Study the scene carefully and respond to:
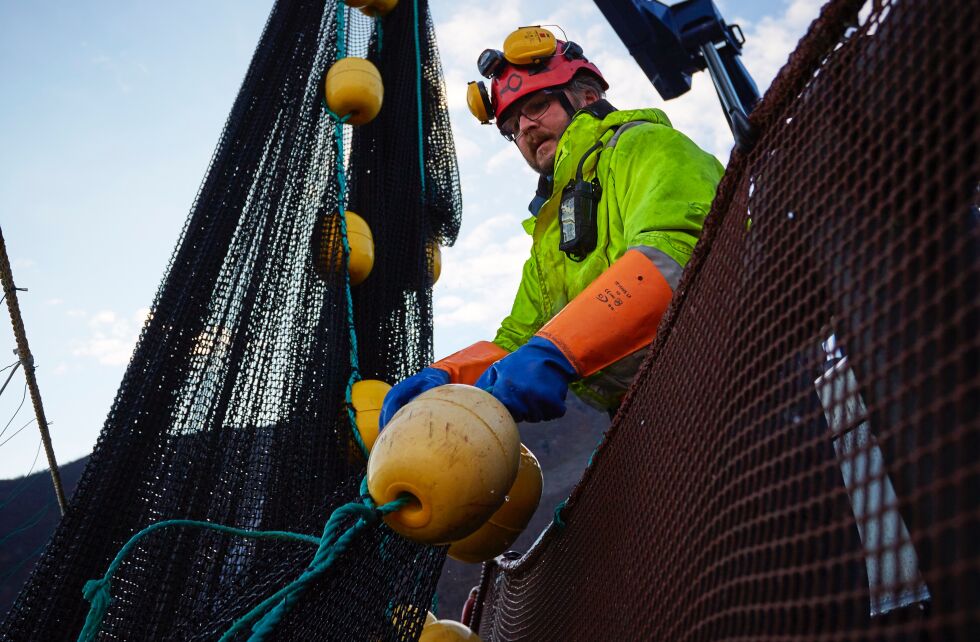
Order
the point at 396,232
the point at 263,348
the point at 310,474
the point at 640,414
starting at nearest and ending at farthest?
the point at 640,414 → the point at 310,474 → the point at 263,348 → the point at 396,232

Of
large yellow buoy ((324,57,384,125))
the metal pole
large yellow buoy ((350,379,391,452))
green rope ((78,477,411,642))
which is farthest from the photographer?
large yellow buoy ((324,57,384,125))

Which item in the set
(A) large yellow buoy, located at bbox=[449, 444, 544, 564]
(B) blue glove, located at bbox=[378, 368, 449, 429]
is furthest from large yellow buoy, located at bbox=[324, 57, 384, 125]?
(A) large yellow buoy, located at bbox=[449, 444, 544, 564]

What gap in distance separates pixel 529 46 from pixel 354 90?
739 mm

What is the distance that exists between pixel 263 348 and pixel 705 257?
1457 millimetres

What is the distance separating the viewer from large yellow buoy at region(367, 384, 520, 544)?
3.74 ft

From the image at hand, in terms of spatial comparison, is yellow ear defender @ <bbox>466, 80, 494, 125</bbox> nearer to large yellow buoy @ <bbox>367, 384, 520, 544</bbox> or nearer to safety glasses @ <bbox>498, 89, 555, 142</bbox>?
safety glasses @ <bbox>498, 89, 555, 142</bbox>

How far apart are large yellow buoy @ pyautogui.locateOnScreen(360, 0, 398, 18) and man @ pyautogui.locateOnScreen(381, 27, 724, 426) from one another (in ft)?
1.65

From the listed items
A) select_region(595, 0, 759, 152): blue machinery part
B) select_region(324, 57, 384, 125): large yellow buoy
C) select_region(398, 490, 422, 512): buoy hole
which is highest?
select_region(595, 0, 759, 152): blue machinery part

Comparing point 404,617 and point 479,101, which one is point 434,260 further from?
point 404,617

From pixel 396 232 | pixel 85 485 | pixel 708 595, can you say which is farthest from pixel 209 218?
pixel 708 595

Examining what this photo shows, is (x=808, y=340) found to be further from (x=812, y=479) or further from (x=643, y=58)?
(x=643, y=58)

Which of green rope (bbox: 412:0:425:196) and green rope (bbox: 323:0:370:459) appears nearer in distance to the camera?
Result: green rope (bbox: 323:0:370:459)

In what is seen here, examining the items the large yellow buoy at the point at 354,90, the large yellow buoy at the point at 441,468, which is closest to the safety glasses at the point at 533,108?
the large yellow buoy at the point at 354,90

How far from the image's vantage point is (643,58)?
3.20m
